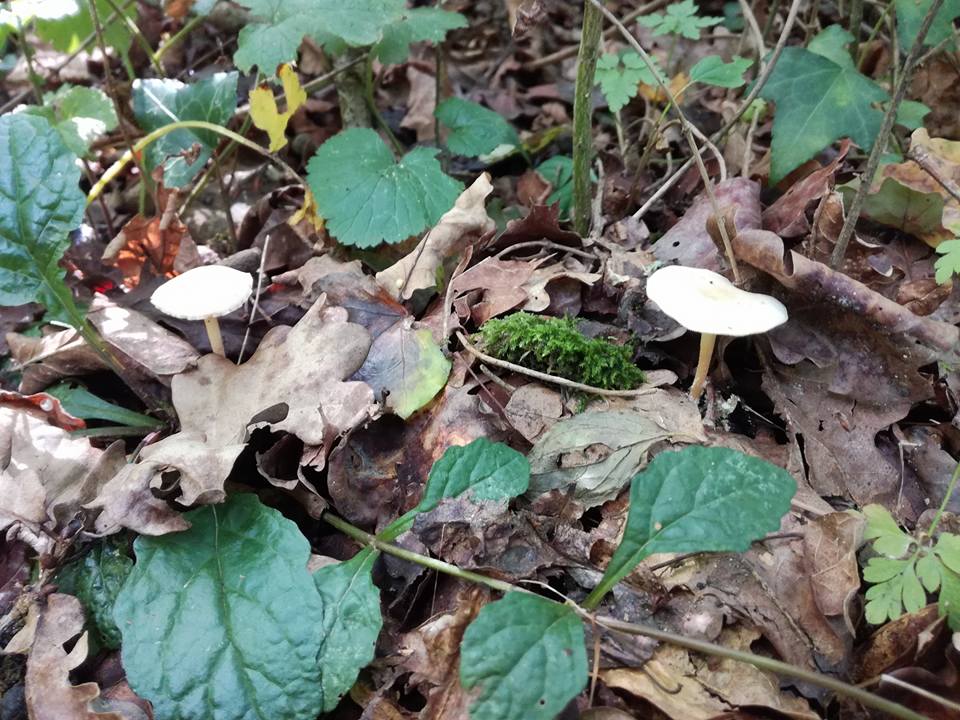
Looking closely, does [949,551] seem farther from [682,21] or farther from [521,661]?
[682,21]

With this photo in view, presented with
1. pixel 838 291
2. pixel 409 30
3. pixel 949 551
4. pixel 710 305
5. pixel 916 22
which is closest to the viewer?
pixel 949 551

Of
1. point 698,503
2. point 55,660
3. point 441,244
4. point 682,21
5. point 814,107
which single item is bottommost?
point 55,660

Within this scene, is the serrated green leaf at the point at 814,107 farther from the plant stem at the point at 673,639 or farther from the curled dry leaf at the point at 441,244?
the plant stem at the point at 673,639

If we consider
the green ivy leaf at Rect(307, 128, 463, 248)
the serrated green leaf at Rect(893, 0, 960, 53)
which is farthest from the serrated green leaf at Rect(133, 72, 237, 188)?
the serrated green leaf at Rect(893, 0, 960, 53)

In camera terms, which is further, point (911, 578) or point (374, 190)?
point (374, 190)

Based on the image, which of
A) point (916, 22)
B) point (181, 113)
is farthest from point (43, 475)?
point (916, 22)

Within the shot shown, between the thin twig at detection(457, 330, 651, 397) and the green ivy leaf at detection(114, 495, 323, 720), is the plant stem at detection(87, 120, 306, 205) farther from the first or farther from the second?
the green ivy leaf at detection(114, 495, 323, 720)

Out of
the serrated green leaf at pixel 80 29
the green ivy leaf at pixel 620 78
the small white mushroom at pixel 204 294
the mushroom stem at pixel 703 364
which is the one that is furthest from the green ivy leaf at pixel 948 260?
the serrated green leaf at pixel 80 29
